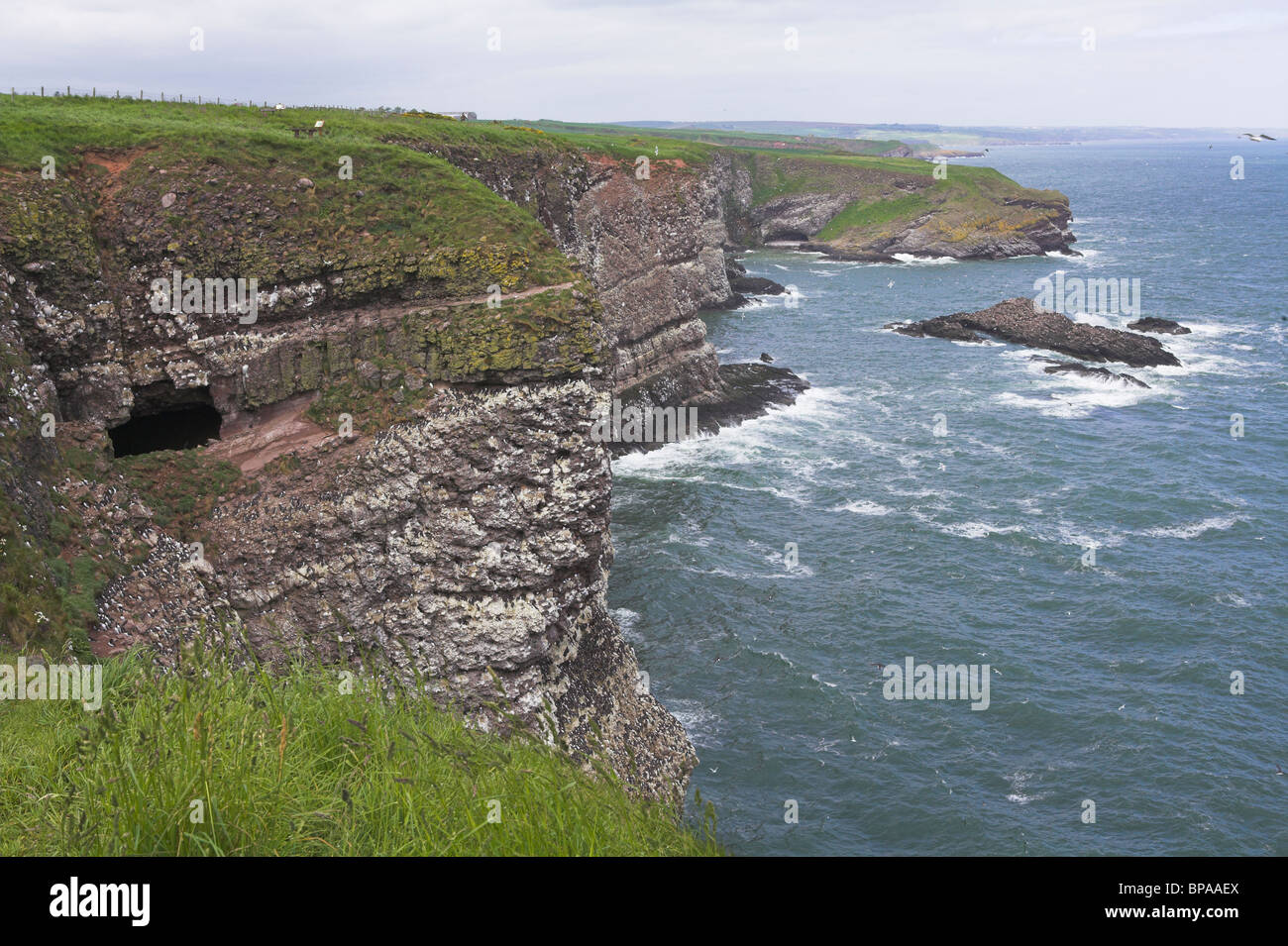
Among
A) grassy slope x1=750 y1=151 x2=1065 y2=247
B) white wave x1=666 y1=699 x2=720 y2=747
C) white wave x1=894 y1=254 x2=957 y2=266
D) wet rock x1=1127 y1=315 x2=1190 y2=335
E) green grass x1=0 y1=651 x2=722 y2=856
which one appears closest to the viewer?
green grass x1=0 y1=651 x2=722 y2=856

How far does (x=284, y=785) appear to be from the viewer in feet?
22.6

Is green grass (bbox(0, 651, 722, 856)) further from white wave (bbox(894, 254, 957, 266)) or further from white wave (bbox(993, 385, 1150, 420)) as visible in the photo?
white wave (bbox(894, 254, 957, 266))

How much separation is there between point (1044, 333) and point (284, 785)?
292ft

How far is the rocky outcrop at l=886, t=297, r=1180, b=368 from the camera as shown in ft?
256

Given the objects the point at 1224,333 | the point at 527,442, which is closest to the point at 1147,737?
the point at 527,442

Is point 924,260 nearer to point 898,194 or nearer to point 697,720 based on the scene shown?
point 898,194

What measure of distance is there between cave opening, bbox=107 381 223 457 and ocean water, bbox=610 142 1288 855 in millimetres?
17778

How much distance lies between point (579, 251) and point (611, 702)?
91.9ft

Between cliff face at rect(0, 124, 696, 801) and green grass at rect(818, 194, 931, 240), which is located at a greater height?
green grass at rect(818, 194, 931, 240)

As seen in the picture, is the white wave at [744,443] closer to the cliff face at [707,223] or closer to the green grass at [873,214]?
the cliff face at [707,223]

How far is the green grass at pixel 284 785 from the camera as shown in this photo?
6277 mm

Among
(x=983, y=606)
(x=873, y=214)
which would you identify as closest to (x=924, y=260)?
(x=873, y=214)

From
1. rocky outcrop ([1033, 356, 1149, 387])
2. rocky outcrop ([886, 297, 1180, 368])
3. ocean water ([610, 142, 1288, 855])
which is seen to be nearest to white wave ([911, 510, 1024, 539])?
ocean water ([610, 142, 1288, 855])

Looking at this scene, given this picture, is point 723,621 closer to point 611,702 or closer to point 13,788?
point 611,702
